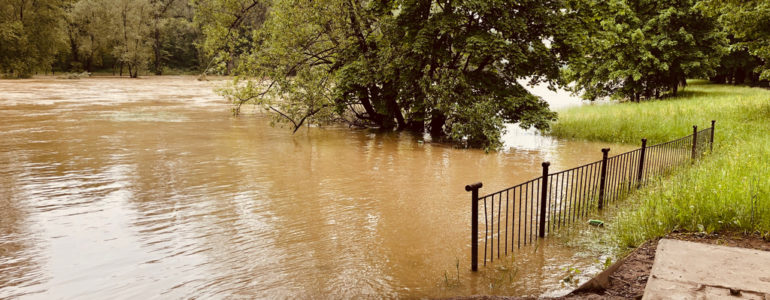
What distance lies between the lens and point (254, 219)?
9391mm

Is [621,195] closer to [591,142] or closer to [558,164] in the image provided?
[558,164]

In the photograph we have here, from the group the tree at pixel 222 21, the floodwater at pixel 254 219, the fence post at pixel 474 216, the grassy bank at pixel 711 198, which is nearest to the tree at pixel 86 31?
the tree at pixel 222 21

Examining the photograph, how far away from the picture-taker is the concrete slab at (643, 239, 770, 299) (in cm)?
423

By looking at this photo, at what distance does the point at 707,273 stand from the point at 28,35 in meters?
79.0

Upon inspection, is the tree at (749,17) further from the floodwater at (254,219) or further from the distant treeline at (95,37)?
the distant treeline at (95,37)

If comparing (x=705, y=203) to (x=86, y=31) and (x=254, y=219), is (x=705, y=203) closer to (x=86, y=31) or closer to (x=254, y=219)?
(x=254, y=219)

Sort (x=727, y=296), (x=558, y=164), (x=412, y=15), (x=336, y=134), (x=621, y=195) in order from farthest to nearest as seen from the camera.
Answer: (x=336, y=134) < (x=412, y=15) < (x=558, y=164) < (x=621, y=195) < (x=727, y=296)

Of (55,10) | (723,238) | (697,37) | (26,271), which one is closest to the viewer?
(723,238)

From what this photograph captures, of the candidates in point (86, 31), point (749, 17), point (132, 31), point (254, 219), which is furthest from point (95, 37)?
point (749, 17)

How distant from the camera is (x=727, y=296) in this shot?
13.6ft

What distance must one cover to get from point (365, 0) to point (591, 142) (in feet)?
36.3

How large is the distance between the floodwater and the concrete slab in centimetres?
150

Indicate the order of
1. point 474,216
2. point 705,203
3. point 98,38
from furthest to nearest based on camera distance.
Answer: point 98,38 < point 705,203 < point 474,216

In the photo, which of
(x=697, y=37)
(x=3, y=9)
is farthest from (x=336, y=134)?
(x=3, y=9)
